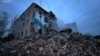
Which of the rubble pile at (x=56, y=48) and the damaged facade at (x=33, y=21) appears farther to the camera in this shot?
the damaged facade at (x=33, y=21)

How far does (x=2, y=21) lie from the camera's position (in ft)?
94.9

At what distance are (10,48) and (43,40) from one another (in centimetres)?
400

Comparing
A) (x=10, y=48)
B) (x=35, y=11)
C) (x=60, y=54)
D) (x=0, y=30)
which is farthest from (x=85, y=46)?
(x=0, y=30)

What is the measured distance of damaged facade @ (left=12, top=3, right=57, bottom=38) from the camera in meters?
27.6

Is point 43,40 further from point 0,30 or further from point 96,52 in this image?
point 0,30

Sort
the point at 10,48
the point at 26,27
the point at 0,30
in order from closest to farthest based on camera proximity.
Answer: the point at 10,48 < the point at 0,30 < the point at 26,27

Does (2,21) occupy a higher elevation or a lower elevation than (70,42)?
higher

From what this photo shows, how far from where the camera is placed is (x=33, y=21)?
2794cm

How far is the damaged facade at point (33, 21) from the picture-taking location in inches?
1088

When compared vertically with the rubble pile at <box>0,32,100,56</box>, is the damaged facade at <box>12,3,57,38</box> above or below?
above

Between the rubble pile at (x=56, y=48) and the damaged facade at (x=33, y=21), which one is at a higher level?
the damaged facade at (x=33, y=21)

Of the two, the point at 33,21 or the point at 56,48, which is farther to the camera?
the point at 33,21

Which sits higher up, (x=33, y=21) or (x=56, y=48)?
(x=33, y=21)

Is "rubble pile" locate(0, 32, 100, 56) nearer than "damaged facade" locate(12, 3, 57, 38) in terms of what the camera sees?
Yes
